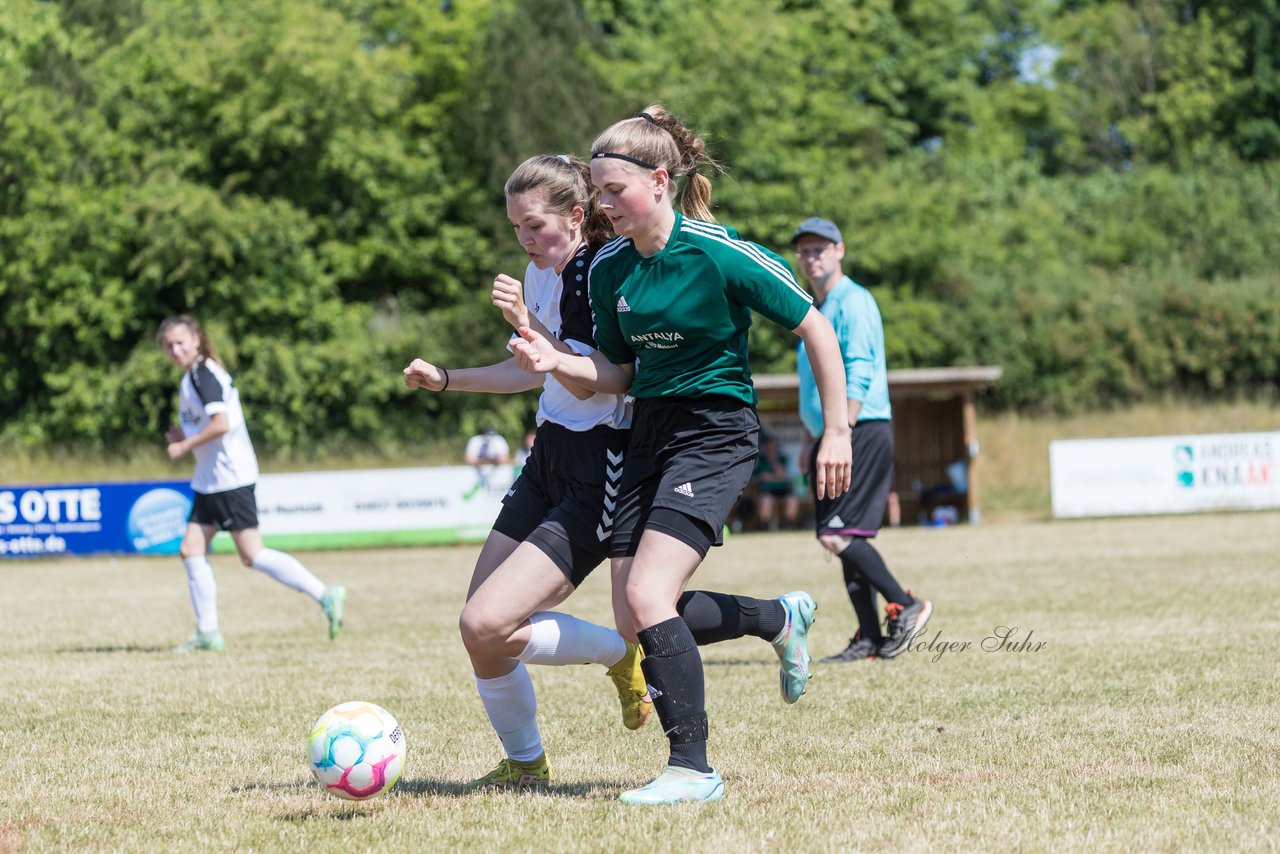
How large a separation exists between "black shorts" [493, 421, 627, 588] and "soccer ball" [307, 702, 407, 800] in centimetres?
71

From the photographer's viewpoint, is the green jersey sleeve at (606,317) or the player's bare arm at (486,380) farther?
the player's bare arm at (486,380)

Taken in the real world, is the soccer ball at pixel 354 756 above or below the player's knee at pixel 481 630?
below

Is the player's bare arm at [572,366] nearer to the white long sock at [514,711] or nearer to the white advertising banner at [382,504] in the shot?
the white long sock at [514,711]

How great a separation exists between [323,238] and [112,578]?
18.9 meters

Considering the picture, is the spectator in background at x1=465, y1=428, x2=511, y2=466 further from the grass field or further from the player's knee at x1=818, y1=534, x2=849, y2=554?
the player's knee at x1=818, y1=534, x2=849, y2=554

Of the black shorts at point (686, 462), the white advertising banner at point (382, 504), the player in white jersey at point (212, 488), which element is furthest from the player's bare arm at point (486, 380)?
the white advertising banner at point (382, 504)

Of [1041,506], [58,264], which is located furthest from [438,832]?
[58,264]

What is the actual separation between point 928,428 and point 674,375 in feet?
73.9

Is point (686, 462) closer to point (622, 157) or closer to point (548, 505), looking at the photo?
point (548, 505)

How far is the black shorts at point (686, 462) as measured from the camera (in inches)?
169

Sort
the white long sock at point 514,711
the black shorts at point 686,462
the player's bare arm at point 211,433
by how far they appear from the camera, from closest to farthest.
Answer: the black shorts at point 686,462
the white long sock at point 514,711
the player's bare arm at point 211,433

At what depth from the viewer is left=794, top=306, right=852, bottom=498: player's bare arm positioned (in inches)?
165

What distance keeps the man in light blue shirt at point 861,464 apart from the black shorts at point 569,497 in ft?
9.59

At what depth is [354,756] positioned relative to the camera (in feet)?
13.8
